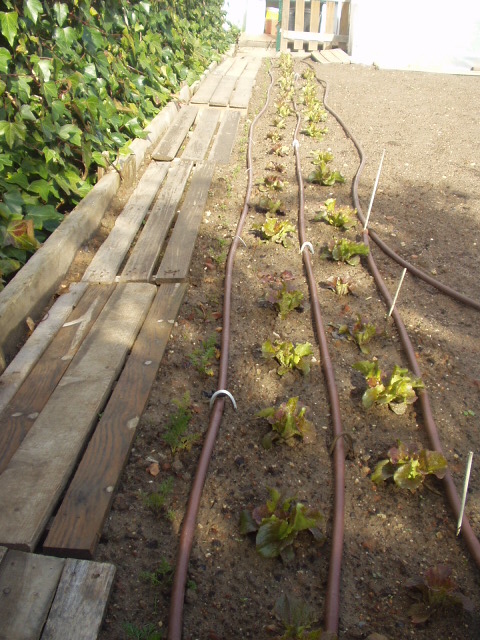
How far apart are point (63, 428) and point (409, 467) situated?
1675 mm

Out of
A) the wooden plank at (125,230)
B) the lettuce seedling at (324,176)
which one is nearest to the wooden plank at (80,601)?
the wooden plank at (125,230)

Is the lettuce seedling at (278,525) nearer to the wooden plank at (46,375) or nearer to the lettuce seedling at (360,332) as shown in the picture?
the wooden plank at (46,375)

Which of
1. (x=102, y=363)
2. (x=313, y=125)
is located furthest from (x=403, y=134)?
(x=102, y=363)

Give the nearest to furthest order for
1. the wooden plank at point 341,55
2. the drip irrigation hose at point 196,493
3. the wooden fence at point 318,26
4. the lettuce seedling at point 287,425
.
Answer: the drip irrigation hose at point 196,493, the lettuce seedling at point 287,425, the wooden plank at point 341,55, the wooden fence at point 318,26

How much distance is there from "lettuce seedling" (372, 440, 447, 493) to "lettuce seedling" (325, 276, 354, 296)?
1.55 meters

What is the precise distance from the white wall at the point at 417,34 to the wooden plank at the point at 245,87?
10.3 feet

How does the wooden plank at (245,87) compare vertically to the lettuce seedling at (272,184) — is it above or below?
above

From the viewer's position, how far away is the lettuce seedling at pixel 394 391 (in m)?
2.79

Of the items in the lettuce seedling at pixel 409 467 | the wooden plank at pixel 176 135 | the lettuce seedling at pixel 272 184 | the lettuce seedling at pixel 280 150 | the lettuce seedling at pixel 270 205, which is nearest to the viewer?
the lettuce seedling at pixel 409 467

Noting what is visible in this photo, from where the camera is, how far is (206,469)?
A: 2395 millimetres

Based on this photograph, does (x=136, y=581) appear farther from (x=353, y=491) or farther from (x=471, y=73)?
→ (x=471, y=73)

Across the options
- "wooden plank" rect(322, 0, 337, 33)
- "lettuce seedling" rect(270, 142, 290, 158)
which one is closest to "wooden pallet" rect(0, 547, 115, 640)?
"lettuce seedling" rect(270, 142, 290, 158)

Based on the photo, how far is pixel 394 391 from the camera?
279 cm

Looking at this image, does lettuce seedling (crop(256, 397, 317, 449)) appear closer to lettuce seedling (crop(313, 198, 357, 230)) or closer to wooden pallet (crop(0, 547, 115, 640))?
wooden pallet (crop(0, 547, 115, 640))
